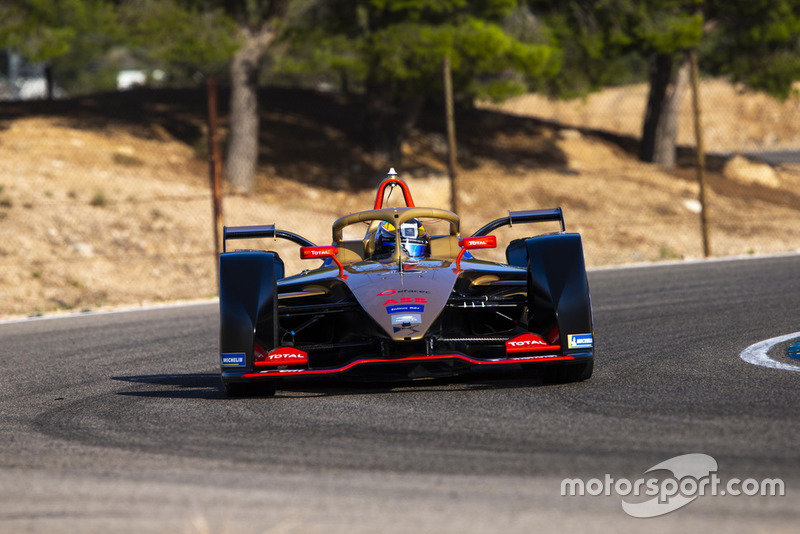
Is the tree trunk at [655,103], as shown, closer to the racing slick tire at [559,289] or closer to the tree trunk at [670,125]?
the tree trunk at [670,125]

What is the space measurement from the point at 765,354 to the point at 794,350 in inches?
10.4

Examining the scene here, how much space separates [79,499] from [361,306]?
2.87 metres

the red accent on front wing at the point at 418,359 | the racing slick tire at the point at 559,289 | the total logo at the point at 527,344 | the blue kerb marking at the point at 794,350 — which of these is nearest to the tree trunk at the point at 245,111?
the blue kerb marking at the point at 794,350

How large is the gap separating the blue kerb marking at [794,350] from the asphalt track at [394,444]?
13.6 inches

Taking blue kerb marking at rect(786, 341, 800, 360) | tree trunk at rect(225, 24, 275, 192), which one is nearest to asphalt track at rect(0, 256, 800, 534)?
blue kerb marking at rect(786, 341, 800, 360)

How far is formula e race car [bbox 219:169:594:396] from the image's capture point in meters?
7.17

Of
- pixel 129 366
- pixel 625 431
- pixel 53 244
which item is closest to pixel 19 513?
pixel 625 431

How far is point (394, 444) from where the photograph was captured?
5.69 m

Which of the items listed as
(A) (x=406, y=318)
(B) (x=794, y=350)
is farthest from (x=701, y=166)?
(A) (x=406, y=318)

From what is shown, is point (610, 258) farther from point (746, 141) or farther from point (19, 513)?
point (746, 141)

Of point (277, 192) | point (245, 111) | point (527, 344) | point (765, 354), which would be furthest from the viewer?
point (245, 111)

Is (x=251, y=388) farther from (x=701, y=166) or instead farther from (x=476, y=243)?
(x=701, y=166)

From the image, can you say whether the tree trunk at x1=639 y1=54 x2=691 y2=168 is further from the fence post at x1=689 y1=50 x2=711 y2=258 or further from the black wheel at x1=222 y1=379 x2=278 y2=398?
the black wheel at x1=222 y1=379 x2=278 y2=398

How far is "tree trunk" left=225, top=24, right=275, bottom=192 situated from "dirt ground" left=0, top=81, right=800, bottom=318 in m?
0.63
